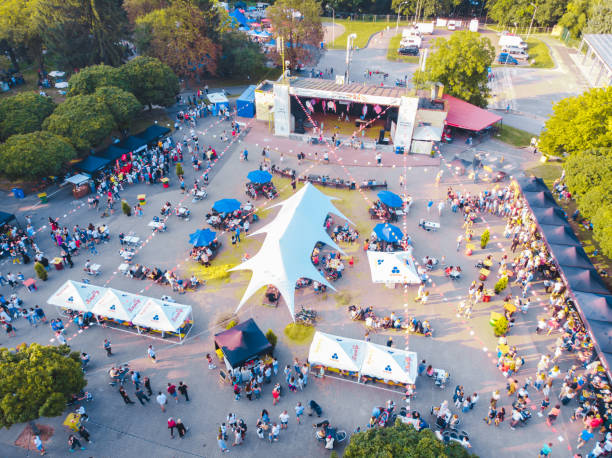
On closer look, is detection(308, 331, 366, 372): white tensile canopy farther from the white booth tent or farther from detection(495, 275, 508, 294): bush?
detection(495, 275, 508, 294): bush

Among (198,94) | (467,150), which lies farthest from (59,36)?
(467,150)

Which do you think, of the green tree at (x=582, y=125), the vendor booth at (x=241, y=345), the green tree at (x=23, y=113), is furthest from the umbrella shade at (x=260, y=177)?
the green tree at (x=582, y=125)

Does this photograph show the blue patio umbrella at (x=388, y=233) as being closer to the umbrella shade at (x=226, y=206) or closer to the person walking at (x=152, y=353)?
the umbrella shade at (x=226, y=206)

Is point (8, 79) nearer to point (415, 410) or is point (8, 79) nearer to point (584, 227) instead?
point (415, 410)

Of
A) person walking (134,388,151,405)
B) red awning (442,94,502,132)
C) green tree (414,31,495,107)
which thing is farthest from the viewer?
green tree (414,31,495,107)

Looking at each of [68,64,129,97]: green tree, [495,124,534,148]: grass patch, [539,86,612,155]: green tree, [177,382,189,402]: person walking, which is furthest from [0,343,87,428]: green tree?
[495,124,534,148]: grass patch
